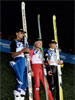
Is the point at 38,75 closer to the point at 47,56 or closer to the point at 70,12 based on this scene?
the point at 47,56

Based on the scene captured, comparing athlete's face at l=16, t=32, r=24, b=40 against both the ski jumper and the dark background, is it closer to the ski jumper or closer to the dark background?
the ski jumper

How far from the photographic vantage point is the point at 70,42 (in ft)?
49.7

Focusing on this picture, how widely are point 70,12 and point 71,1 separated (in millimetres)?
799

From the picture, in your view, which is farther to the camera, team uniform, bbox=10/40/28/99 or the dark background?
the dark background

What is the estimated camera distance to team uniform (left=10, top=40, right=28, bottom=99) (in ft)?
15.5

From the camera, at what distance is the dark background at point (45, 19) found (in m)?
14.9

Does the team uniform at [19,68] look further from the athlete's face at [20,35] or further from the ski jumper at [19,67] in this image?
the athlete's face at [20,35]

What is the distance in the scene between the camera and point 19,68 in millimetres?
4734

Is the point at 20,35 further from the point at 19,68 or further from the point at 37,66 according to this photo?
the point at 37,66

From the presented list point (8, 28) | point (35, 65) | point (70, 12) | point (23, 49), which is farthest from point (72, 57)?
point (23, 49)

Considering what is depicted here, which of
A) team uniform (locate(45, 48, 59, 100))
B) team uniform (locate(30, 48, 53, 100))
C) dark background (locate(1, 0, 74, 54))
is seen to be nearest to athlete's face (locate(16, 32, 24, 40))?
team uniform (locate(30, 48, 53, 100))

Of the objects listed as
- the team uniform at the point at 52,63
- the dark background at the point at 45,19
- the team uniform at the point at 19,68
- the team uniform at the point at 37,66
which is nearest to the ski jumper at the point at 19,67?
the team uniform at the point at 19,68

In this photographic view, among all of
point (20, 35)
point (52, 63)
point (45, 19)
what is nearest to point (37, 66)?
point (20, 35)

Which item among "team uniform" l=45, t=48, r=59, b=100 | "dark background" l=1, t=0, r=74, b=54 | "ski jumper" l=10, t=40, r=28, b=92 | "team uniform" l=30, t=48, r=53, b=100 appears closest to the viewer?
"ski jumper" l=10, t=40, r=28, b=92
